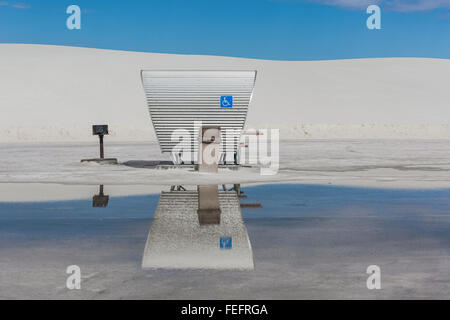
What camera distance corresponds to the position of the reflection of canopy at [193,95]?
18797 millimetres

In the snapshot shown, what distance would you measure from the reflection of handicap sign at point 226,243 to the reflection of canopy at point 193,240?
35 mm

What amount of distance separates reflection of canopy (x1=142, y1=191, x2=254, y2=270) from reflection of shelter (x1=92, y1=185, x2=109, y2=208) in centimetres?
117

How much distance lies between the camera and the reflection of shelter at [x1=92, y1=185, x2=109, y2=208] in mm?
12213

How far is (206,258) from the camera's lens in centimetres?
744

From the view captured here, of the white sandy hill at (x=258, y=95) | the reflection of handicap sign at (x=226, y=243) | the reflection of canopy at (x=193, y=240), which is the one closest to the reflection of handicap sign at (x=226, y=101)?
the reflection of canopy at (x=193, y=240)

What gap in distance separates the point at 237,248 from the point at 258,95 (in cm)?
7173

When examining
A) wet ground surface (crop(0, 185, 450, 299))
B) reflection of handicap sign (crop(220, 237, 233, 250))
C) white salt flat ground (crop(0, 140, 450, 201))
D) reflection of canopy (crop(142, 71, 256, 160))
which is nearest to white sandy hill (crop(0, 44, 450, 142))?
white salt flat ground (crop(0, 140, 450, 201))

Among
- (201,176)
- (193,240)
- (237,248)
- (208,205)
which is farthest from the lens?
(201,176)

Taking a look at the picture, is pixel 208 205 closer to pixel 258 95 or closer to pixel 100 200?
pixel 100 200

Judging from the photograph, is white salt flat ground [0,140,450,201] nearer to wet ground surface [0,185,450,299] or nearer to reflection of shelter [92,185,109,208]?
reflection of shelter [92,185,109,208]

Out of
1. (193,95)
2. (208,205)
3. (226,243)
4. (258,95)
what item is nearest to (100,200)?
(208,205)

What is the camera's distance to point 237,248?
7977 millimetres
